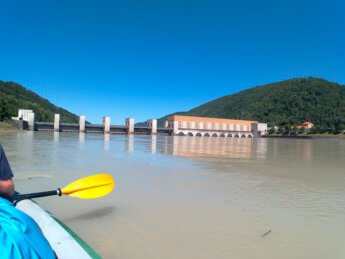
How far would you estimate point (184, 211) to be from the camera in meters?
5.53

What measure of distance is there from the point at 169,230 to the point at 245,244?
107 cm

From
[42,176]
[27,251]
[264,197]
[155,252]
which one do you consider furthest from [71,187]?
[42,176]

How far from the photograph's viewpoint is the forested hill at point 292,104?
144000 mm

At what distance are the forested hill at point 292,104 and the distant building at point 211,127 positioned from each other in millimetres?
19346

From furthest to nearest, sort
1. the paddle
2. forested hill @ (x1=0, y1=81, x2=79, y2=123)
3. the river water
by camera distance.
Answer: forested hill @ (x1=0, y1=81, x2=79, y2=123), the paddle, the river water

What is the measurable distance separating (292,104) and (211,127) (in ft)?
214

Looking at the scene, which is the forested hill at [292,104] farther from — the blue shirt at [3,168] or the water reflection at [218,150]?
the blue shirt at [3,168]

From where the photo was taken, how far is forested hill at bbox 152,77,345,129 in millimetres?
144000

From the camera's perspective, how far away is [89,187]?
14.6ft

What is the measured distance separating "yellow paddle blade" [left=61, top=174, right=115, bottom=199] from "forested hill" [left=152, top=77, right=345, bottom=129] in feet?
439

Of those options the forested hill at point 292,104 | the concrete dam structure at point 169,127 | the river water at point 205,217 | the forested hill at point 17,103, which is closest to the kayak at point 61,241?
the river water at point 205,217

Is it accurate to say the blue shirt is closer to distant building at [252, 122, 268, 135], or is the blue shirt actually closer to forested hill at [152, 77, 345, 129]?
distant building at [252, 122, 268, 135]

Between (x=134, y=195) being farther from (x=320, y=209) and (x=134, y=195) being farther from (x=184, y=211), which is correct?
(x=320, y=209)

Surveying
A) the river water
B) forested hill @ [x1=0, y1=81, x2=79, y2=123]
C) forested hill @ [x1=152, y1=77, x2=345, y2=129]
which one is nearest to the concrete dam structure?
forested hill @ [x1=0, y1=81, x2=79, y2=123]
